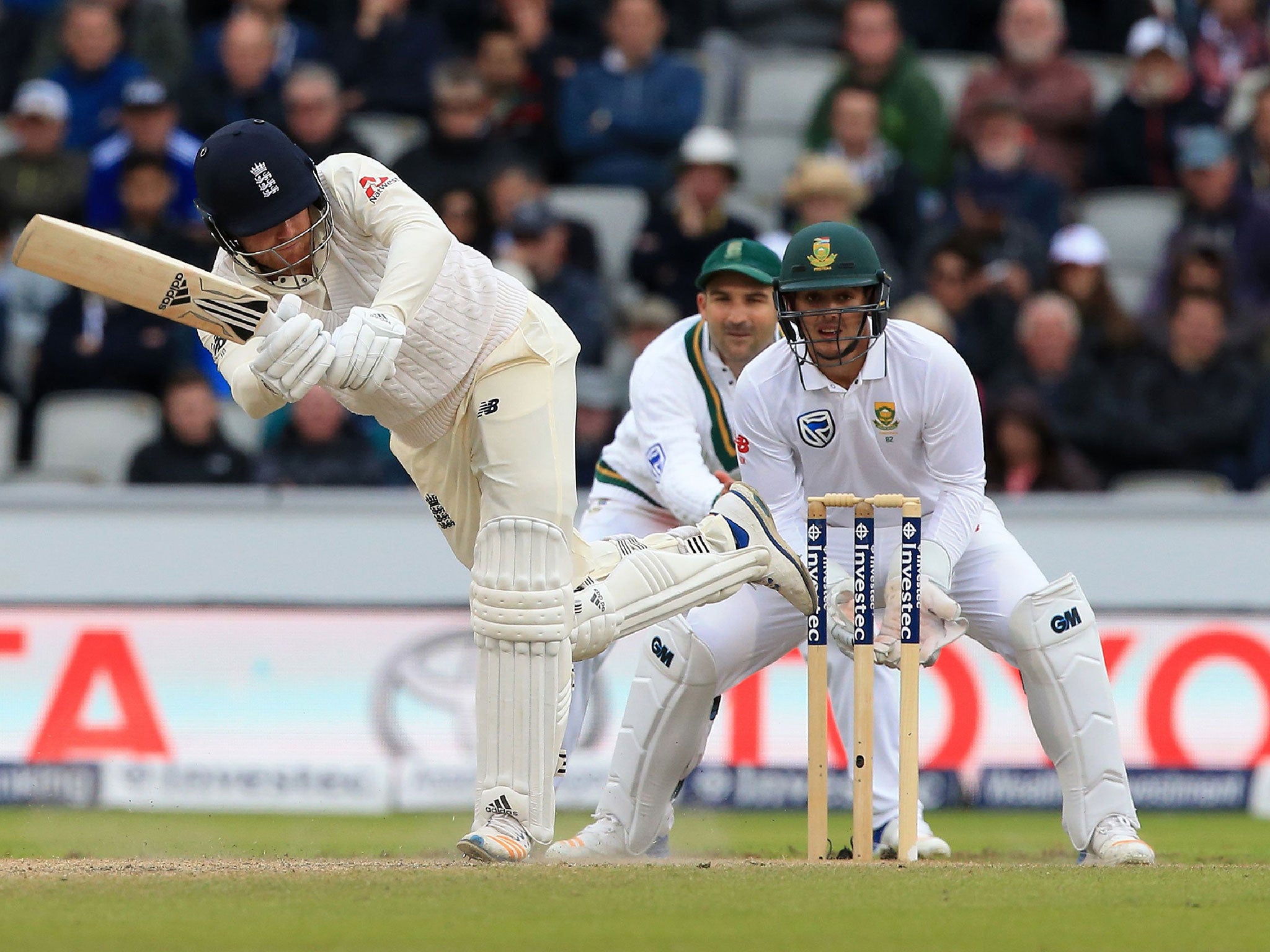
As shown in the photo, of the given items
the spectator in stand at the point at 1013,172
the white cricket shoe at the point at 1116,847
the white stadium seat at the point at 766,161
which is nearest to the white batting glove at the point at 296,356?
the white cricket shoe at the point at 1116,847

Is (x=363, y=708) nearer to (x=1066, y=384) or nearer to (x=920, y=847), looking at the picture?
(x=920, y=847)

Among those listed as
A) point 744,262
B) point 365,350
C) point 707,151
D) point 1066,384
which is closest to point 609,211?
point 707,151

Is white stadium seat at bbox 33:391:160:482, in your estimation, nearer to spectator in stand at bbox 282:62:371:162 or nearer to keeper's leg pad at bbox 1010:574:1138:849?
spectator in stand at bbox 282:62:371:162

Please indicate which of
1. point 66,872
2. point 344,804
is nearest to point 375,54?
point 344,804

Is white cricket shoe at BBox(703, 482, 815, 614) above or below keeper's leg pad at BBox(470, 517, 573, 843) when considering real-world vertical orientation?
above

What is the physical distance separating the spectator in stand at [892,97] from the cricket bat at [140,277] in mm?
6899

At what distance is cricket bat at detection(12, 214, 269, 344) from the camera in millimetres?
4949

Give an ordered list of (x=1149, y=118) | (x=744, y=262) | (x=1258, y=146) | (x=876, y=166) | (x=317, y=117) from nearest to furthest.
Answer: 1. (x=744, y=262)
2. (x=317, y=117)
3. (x=876, y=166)
4. (x=1258, y=146)
5. (x=1149, y=118)

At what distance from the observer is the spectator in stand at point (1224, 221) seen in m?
10.7

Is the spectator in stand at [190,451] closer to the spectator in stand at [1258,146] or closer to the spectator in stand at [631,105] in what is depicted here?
the spectator in stand at [631,105]

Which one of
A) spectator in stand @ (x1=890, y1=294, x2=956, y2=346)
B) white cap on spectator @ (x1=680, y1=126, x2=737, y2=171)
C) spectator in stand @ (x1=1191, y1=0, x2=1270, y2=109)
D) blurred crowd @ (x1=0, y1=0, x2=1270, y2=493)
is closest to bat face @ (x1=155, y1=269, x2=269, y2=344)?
blurred crowd @ (x1=0, y1=0, x2=1270, y2=493)

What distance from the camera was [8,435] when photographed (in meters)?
10.0

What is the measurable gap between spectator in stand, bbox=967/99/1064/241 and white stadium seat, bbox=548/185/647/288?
6.53 ft

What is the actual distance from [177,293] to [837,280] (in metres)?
1.85
